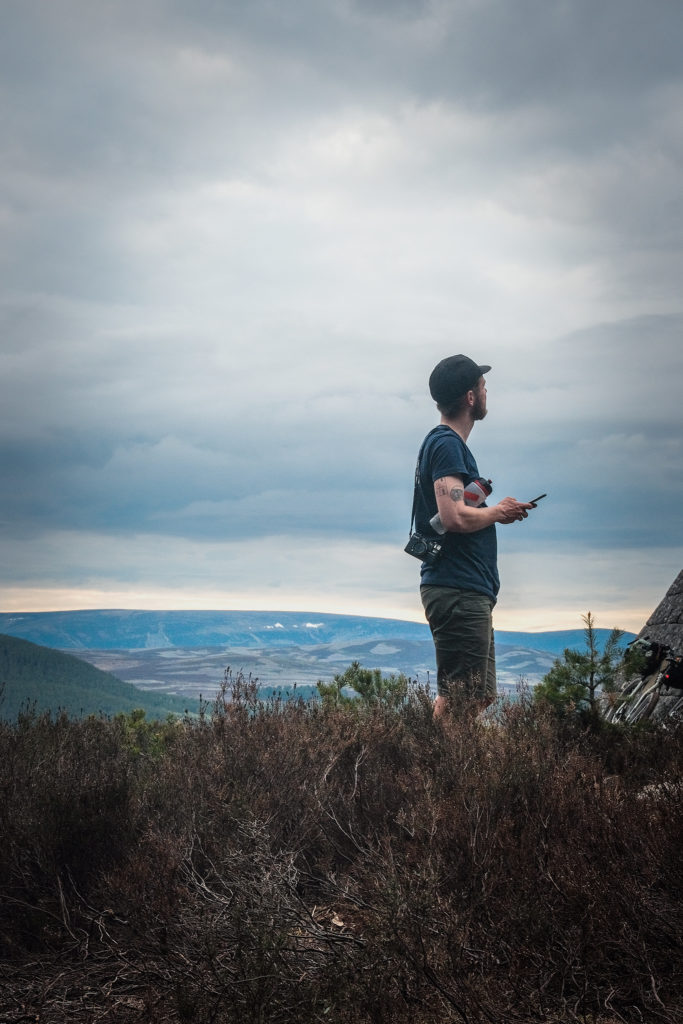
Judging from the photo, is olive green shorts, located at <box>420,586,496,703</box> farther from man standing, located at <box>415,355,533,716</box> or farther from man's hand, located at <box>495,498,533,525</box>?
man's hand, located at <box>495,498,533,525</box>

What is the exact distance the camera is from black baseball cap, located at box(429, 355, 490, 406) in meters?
4.76

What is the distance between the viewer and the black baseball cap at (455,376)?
15.6 feet

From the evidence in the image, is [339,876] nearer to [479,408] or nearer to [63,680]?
[479,408]

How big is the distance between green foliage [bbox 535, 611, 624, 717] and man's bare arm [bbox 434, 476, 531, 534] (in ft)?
6.42

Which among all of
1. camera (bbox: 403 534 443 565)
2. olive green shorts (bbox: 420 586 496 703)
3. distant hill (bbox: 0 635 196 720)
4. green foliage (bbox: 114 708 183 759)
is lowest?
distant hill (bbox: 0 635 196 720)

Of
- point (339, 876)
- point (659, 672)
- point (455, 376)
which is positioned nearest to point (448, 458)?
point (455, 376)

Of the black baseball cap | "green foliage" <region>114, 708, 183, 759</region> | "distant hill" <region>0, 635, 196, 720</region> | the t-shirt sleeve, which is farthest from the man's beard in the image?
"distant hill" <region>0, 635, 196, 720</region>

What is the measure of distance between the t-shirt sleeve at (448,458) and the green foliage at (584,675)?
2.04 meters

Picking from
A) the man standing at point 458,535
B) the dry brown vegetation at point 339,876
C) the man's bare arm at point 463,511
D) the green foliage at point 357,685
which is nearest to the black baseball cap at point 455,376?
the man standing at point 458,535

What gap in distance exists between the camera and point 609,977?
2531 mm

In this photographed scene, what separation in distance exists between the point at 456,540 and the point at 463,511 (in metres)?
0.29

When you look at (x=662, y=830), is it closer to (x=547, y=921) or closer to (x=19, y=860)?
(x=547, y=921)

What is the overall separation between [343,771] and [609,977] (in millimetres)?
2470

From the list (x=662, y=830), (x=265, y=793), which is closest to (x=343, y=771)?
(x=265, y=793)
